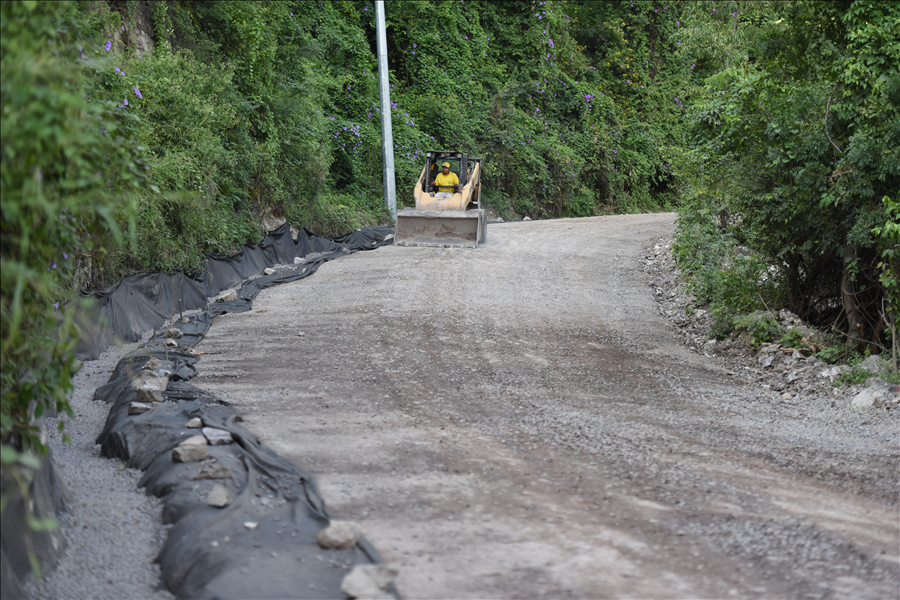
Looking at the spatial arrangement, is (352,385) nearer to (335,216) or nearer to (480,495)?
(480,495)

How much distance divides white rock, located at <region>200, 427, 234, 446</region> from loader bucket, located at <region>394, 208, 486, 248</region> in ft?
38.8

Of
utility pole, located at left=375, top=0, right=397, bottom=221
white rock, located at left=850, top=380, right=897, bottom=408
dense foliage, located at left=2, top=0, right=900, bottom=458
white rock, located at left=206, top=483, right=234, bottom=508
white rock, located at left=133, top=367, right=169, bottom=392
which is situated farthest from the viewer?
utility pole, located at left=375, top=0, right=397, bottom=221

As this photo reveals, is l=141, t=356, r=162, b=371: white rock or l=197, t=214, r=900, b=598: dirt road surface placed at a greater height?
l=141, t=356, r=162, b=371: white rock

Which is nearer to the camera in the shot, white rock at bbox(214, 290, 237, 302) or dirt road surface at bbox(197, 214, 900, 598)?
dirt road surface at bbox(197, 214, 900, 598)

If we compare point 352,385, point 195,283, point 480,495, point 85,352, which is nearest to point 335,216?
point 195,283

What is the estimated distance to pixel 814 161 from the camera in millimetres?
8258

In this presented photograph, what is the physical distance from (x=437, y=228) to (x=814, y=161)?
10.3 meters

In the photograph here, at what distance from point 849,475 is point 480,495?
119 inches

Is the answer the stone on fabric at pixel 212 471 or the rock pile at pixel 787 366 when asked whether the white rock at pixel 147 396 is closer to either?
the stone on fabric at pixel 212 471

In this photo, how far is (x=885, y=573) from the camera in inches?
163

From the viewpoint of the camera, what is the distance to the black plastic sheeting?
4.04 metres

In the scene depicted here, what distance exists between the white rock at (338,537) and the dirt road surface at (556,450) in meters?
0.21

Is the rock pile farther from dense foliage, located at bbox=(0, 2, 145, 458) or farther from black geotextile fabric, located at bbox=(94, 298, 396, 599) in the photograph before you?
dense foliage, located at bbox=(0, 2, 145, 458)

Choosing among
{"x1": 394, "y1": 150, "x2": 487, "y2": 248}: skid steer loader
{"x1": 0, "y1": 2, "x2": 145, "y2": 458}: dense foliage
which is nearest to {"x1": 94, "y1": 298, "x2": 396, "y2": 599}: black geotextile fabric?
{"x1": 0, "y1": 2, "x2": 145, "y2": 458}: dense foliage
